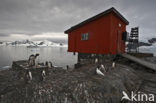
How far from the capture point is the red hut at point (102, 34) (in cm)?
1228

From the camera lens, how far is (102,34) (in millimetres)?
12977

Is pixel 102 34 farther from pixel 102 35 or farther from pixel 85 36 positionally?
pixel 85 36

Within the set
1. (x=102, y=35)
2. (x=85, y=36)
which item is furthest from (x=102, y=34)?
(x=85, y=36)

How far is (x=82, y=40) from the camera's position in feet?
52.6

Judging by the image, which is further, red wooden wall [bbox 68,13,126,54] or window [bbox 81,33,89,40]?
window [bbox 81,33,89,40]

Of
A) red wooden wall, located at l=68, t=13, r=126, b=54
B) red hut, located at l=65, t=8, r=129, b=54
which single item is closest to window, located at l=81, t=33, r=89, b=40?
red hut, located at l=65, t=8, r=129, b=54

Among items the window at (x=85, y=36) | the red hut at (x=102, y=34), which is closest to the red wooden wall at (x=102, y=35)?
the red hut at (x=102, y=34)

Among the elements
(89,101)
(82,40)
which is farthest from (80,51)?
(89,101)

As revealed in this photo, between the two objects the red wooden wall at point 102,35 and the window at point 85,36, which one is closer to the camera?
the red wooden wall at point 102,35

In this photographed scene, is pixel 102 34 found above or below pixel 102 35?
above

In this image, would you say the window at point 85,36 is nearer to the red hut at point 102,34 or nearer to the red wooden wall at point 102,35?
the red hut at point 102,34

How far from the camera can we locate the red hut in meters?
12.3

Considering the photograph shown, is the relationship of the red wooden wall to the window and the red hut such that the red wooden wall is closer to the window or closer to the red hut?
the red hut

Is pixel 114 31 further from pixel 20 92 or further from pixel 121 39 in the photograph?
pixel 20 92
